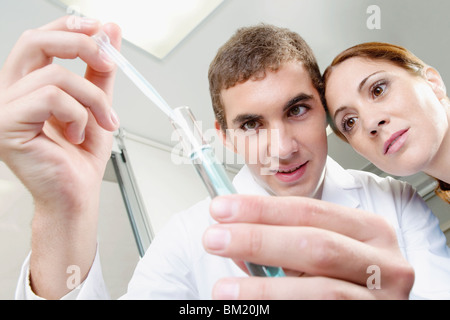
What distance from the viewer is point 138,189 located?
7.93ft

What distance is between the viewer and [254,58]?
3.62 ft

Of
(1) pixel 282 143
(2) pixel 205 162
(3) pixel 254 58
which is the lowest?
(2) pixel 205 162

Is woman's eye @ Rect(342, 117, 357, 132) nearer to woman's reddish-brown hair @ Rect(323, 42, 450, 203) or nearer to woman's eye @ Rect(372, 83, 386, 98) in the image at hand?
woman's eye @ Rect(372, 83, 386, 98)

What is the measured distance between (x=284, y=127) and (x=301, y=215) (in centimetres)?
72

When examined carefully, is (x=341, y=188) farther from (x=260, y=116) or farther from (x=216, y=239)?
(x=216, y=239)

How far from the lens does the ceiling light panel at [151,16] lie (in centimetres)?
153

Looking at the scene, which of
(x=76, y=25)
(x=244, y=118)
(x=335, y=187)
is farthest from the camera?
(x=335, y=187)

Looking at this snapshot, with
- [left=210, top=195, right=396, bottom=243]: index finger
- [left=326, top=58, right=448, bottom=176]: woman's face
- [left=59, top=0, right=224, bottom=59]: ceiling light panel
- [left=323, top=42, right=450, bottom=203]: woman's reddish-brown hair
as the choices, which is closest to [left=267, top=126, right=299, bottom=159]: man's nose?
[left=326, top=58, right=448, bottom=176]: woman's face

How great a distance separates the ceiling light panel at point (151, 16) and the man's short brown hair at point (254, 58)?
50 centimetres

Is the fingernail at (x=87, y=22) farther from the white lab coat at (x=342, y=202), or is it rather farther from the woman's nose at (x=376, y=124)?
the woman's nose at (x=376, y=124)

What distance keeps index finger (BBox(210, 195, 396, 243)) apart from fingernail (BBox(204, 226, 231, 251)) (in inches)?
0.6

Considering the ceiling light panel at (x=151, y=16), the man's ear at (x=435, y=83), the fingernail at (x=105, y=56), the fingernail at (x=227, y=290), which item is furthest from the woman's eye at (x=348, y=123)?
the ceiling light panel at (x=151, y=16)

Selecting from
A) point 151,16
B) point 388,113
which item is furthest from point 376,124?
point 151,16

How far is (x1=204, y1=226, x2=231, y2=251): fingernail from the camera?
0.31 m
